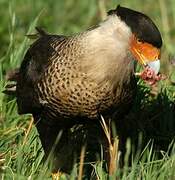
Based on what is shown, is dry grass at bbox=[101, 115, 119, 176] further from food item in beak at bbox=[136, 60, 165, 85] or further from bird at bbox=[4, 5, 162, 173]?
food item in beak at bbox=[136, 60, 165, 85]

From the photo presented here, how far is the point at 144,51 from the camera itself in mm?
4895

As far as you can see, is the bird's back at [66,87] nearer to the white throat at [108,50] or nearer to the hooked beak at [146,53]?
the white throat at [108,50]

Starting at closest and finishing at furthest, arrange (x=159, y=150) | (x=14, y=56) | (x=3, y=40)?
(x=159, y=150) < (x=14, y=56) < (x=3, y=40)

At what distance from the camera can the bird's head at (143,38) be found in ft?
15.8

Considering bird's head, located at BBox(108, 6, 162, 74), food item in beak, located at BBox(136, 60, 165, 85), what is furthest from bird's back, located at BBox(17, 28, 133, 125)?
bird's head, located at BBox(108, 6, 162, 74)

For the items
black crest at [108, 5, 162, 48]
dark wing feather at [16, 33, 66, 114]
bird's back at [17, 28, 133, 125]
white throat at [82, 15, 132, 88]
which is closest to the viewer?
black crest at [108, 5, 162, 48]

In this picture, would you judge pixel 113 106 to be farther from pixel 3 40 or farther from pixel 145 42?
pixel 3 40

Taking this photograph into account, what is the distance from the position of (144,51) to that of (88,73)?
1.17 feet

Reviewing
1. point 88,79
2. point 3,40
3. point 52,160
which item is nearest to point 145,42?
point 88,79

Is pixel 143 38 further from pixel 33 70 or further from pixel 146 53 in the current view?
pixel 33 70

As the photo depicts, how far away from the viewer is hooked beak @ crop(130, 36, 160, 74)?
487 centimetres

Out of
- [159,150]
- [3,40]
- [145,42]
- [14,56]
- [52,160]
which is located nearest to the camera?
[145,42]

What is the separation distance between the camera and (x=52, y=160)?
5215 millimetres

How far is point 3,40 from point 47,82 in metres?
2.80
